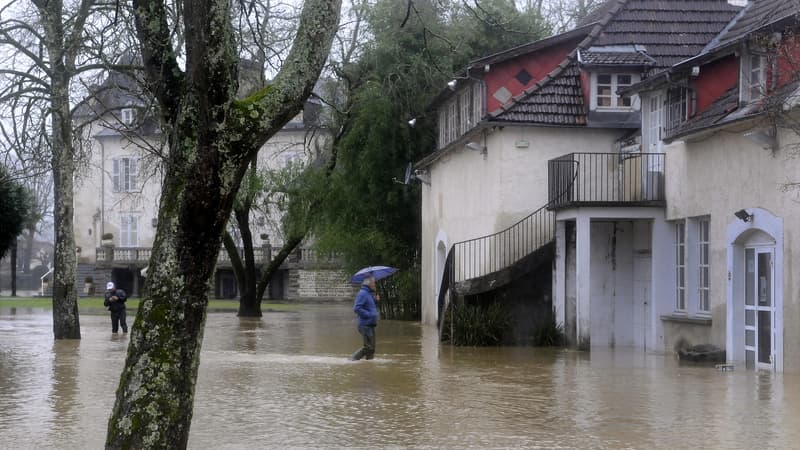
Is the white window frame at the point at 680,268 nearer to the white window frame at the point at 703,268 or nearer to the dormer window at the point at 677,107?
the white window frame at the point at 703,268

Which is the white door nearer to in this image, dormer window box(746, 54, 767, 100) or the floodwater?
the floodwater

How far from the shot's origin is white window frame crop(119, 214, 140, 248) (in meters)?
70.7

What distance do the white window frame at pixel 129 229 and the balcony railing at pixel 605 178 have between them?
163ft

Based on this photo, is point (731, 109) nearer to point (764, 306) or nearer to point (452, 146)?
point (764, 306)

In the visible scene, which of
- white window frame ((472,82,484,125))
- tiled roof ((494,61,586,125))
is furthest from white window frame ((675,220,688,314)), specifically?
white window frame ((472,82,484,125))

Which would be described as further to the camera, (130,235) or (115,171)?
(130,235)

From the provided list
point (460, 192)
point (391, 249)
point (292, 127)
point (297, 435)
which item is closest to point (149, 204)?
point (292, 127)

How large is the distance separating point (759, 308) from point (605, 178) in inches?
260

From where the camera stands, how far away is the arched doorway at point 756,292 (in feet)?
59.4

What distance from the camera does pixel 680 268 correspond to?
22750 mm

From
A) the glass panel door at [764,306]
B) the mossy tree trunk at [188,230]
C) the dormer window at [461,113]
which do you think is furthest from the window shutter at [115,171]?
the mossy tree trunk at [188,230]

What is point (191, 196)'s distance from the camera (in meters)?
8.25

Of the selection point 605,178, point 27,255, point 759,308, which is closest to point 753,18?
point 605,178

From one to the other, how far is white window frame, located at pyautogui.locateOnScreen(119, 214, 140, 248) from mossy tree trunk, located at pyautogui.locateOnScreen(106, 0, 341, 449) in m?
63.9
